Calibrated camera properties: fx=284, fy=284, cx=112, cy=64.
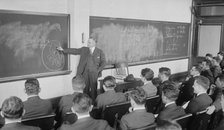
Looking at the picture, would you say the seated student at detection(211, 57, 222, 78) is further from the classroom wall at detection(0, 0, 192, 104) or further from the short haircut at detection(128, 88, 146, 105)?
the short haircut at detection(128, 88, 146, 105)

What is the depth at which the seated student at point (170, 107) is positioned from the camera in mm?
2854

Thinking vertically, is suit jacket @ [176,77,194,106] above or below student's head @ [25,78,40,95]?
below

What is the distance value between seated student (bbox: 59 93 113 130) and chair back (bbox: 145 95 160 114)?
1258mm

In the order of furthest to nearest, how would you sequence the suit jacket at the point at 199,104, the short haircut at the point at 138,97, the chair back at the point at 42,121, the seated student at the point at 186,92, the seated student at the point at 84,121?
the seated student at the point at 186,92, the suit jacket at the point at 199,104, the short haircut at the point at 138,97, the chair back at the point at 42,121, the seated student at the point at 84,121

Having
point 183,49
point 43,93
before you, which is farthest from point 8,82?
point 183,49

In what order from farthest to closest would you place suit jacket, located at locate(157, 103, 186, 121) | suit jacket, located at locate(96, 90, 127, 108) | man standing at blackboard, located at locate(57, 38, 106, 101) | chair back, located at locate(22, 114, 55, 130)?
man standing at blackboard, located at locate(57, 38, 106, 101), suit jacket, located at locate(96, 90, 127, 108), suit jacket, located at locate(157, 103, 186, 121), chair back, located at locate(22, 114, 55, 130)

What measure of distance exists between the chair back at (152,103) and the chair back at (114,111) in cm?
33

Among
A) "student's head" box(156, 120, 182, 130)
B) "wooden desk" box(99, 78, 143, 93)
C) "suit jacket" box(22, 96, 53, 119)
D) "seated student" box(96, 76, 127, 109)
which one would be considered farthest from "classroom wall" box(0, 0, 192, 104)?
"student's head" box(156, 120, 182, 130)

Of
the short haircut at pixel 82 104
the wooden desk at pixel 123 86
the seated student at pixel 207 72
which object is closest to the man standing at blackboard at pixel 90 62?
the wooden desk at pixel 123 86

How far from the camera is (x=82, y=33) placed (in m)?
5.41

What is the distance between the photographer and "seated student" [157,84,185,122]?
2.85 meters

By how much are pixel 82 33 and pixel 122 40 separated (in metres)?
1.39

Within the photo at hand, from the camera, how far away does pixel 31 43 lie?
4.61 metres

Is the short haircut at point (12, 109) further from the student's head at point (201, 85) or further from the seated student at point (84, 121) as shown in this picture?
the student's head at point (201, 85)
